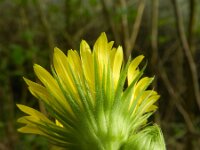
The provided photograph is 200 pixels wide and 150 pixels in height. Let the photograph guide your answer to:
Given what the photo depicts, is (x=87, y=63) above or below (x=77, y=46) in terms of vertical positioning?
below

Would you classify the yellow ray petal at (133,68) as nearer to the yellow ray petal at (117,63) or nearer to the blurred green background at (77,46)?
the yellow ray petal at (117,63)

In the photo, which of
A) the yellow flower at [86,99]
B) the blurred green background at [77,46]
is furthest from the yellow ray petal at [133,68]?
the blurred green background at [77,46]

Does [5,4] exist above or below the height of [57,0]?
above

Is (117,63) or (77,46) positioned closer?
(117,63)

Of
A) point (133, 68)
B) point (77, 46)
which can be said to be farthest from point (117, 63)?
point (77, 46)

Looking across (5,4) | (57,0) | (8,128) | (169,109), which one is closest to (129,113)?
(8,128)

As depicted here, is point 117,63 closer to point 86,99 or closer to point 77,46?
point 86,99

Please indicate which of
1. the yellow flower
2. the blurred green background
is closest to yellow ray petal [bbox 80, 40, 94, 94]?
the yellow flower

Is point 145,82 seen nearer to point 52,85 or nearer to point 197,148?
point 52,85

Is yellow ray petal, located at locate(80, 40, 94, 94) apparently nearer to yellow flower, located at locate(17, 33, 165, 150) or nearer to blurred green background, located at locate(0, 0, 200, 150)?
yellow flower, located at locate(17, 33, 165, 150)
